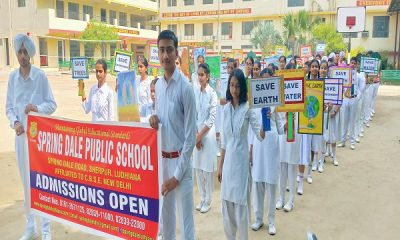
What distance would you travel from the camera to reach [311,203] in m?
5.04

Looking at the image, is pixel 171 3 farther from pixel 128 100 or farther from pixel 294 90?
pixel 294 90

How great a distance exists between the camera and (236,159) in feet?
11.1

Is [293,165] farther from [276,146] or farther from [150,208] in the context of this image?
[150,208]

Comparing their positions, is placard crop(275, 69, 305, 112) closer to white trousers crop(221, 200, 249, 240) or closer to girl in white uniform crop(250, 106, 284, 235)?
girl in white uniform crop(250, 106, 284, 235)

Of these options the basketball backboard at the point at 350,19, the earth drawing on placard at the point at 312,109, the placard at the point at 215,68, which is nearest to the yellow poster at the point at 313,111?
the earth drawing on placard at the point at 312,109

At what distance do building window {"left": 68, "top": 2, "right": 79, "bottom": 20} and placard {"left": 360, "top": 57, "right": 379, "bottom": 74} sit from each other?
103 feet

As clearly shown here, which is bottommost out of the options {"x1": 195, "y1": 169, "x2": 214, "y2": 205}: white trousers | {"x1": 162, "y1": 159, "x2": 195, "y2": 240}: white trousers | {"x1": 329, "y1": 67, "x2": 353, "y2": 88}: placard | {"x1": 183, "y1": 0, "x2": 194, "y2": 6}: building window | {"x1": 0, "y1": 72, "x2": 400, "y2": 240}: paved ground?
{"x1": 0, "y1": 72, "x2": 400, "y2": 240}: paved ground

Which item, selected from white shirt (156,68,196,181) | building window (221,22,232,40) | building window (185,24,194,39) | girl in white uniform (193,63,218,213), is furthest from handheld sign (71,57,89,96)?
building window (185,24,194,39)

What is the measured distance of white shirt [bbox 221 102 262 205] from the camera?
132 inches

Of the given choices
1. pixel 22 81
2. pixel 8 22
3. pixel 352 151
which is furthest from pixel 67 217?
pixel 8 22

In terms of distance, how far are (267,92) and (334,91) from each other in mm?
2503

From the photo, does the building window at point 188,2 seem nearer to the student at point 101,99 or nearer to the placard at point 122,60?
the placard at point 122,60

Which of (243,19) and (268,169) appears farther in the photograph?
(243,19)

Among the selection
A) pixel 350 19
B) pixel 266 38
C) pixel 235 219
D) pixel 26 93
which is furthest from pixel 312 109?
pixel 266 38
